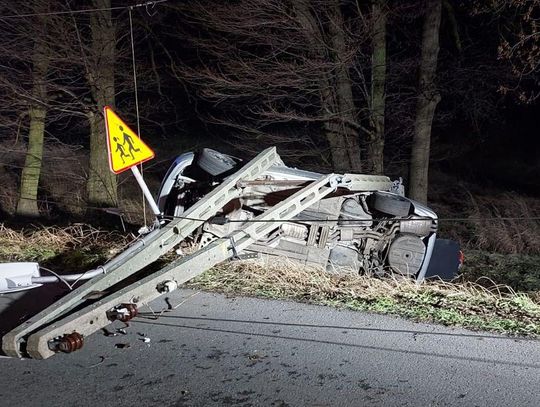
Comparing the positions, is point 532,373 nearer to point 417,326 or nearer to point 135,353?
point 417,326

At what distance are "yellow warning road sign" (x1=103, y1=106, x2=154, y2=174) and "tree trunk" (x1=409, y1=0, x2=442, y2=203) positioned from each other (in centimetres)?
763

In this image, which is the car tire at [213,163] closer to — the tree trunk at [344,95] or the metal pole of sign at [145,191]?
the metal pole of sign at [145,191]

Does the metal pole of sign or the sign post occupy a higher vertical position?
the sign post

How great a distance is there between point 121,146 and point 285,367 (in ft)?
11.1

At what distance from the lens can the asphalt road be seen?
400 cm

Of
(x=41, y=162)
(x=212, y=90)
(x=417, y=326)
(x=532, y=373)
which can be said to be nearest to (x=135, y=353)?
(x=417, y=326)

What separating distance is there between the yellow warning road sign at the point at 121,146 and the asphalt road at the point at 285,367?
192cm

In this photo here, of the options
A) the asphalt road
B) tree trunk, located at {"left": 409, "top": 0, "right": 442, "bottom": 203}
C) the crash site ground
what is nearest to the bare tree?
tree trunk, located at {"left": 409, "top": 0, "right": 442, "bottom": 203}

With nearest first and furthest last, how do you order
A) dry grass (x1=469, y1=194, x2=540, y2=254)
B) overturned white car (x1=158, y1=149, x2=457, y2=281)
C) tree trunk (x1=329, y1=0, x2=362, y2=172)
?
overturned white car (x1=158, y1=149, x2=457, y2=281) → tree trunk (x1=329, y1=0, x2=362, y2=172) → dry grass (x1=469, y1=194, x2=540, y2=254)

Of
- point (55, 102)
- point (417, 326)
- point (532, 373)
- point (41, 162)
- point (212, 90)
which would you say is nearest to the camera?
point (532, 373)

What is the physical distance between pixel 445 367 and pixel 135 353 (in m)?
2.47

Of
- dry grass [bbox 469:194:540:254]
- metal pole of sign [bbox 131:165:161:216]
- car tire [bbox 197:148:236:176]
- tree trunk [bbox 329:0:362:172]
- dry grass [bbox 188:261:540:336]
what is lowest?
dry grass [bbox 469:194:540:254]

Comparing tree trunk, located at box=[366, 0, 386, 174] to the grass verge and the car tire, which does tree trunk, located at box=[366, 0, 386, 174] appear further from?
the car tire

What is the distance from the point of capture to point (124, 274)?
17.4 ft
